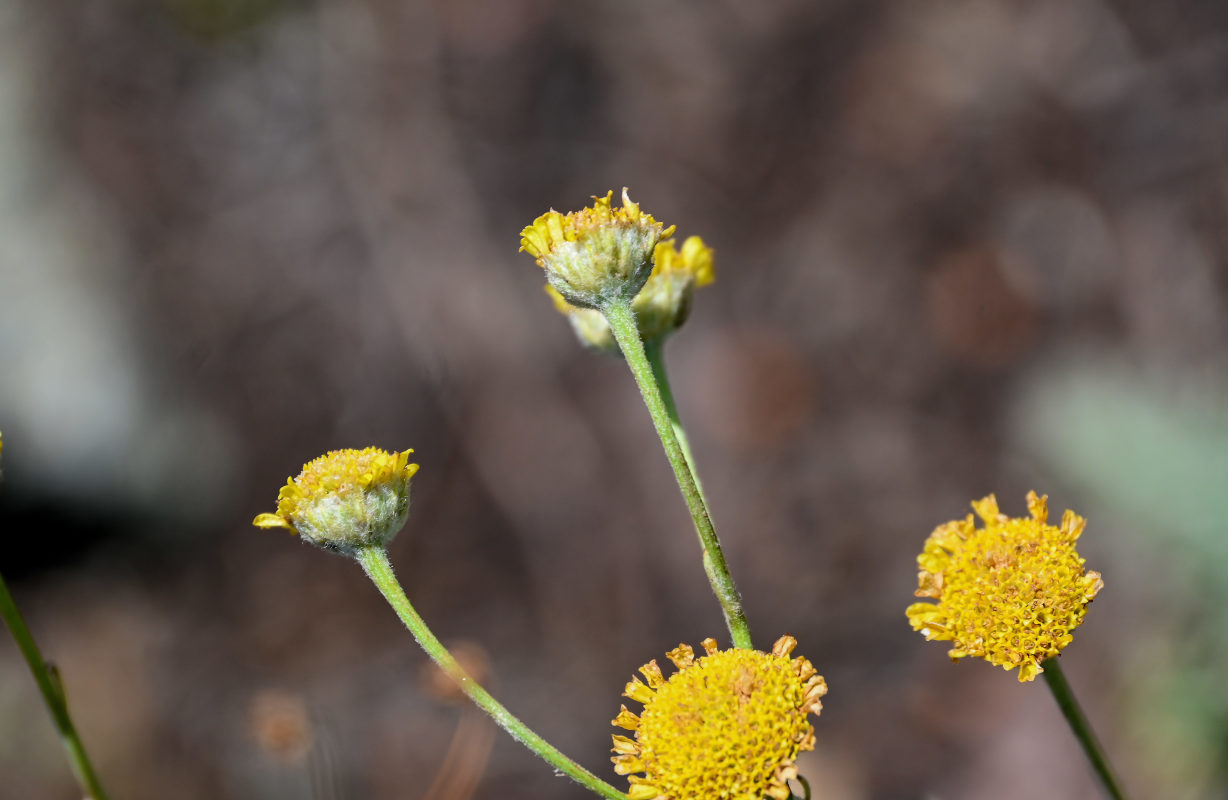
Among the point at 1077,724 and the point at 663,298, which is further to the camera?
the point at 663,298

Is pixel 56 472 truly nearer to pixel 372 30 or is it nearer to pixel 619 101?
pixel 372 30

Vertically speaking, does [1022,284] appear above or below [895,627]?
above

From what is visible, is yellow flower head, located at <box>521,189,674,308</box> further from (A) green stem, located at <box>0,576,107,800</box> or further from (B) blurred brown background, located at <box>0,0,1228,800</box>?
(B) blurred brown background, located at <box>0,0,1228,800</box>

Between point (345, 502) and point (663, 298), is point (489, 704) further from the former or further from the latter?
point (663, 298)

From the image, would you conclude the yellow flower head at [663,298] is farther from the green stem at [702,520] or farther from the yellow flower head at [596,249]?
the green stem at [702,520]

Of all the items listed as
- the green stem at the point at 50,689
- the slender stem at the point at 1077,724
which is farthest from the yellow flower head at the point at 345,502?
the slender stem at the point at 1077,724

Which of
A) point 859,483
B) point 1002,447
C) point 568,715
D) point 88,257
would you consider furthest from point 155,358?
point 1002,447

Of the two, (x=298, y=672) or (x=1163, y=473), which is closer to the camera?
(x=1163, y=473)

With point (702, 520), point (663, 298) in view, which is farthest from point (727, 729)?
point (663, 298)
